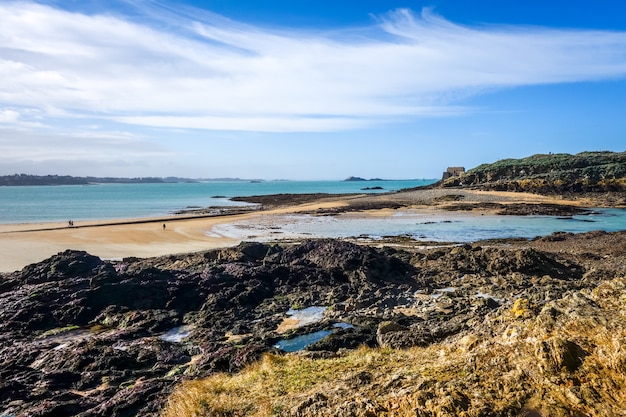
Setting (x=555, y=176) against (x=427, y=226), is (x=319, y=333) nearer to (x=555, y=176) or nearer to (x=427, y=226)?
(x=427, y=226)

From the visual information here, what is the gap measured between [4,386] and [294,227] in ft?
99.6

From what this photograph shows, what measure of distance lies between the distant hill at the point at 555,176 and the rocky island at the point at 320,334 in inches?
Answer: 1737

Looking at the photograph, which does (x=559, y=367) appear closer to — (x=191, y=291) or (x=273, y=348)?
(x=273, y=348)

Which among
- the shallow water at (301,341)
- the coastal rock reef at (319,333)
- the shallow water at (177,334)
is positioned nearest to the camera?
the coastal rock reef at (319,333)

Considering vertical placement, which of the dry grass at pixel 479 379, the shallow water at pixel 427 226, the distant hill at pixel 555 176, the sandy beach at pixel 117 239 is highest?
the distant hill at pixel 555 176

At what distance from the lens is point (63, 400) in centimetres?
804

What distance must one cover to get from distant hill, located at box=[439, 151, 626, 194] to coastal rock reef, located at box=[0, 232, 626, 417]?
45.4m

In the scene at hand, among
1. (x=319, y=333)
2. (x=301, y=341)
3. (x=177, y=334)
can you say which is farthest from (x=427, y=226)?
(x=177, y=334)

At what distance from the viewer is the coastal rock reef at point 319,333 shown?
5.36m

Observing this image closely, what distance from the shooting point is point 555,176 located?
69750 mm

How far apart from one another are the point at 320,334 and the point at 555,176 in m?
71.6

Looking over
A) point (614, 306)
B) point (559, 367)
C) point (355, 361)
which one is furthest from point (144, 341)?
point (614, 306)

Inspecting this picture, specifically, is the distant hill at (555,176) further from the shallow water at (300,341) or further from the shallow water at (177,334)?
the shallow water at (177,334)

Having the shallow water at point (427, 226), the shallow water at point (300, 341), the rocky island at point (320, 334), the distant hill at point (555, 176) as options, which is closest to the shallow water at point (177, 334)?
the rocky island at point (320, 334)
